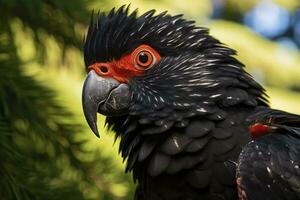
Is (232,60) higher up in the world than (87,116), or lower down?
higher up

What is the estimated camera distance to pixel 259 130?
2764mm

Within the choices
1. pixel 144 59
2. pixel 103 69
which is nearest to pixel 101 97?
pixel 103 69

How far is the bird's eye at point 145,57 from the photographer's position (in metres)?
3.07

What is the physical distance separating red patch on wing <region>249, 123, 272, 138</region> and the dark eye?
0.63 meters

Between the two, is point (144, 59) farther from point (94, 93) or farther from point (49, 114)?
point (49, 114)

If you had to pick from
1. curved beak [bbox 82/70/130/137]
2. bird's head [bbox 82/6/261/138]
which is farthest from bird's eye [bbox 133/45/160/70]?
curved beak [bbox 82/70/130/137]

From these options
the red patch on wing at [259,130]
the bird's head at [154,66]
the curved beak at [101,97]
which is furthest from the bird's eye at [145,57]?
the red patch on wing at [259,130]

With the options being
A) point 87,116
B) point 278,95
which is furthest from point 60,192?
point 278,95

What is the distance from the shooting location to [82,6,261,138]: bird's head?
2.94 metres

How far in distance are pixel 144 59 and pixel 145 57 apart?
0.04 feet

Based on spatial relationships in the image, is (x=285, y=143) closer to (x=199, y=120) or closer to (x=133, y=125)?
(x=199, y=120)

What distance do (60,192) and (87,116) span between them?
434mm

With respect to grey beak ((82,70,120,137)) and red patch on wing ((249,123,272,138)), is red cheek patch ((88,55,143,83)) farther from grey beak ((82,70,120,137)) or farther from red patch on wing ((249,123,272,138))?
red patch on wing ((249,123,272,138))

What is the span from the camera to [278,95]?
5.64 metres
